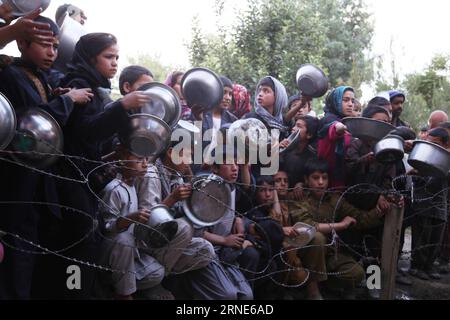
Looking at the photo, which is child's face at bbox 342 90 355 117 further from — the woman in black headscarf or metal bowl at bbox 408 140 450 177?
the woman in black headscarf

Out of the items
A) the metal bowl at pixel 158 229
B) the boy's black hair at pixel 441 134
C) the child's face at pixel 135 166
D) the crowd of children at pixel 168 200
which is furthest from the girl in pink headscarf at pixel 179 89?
the boy's black hair at pixel 441 134

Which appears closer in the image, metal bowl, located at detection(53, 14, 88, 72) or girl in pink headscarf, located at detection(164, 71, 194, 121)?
metal bowl, located at detection(53, 14, 88, 72)

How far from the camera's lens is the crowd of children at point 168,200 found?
7.72 feet

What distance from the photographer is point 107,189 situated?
9.05 ft

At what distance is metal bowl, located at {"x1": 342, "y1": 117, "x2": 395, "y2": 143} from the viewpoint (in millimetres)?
3258

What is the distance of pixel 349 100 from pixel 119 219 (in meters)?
2.28

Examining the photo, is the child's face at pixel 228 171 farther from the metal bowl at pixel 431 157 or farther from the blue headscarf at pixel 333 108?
the metal bowl at pixel 431 157

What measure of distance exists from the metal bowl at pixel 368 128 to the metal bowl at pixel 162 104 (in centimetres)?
128

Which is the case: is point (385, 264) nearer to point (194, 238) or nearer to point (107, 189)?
point (194, 238)

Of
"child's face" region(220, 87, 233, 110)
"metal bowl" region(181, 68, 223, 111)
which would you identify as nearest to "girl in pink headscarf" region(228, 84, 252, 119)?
"child's face" region(220, 87, 233, 110)

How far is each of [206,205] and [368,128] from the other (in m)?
1.34


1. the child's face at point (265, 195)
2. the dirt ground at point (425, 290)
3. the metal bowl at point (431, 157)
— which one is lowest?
the dirt ground at point (425, 290)

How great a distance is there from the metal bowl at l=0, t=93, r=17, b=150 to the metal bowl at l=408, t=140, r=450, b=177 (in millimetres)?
2411
